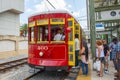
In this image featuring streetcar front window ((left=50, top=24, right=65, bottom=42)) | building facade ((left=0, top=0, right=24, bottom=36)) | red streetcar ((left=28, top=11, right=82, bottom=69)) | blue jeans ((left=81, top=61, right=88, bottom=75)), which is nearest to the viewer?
red streetcar ((left=28, top=11, right=82, bottom=69))

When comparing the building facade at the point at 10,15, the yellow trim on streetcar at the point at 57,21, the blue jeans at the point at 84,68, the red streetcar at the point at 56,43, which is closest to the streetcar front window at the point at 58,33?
the red streetcar at the point at 56,43

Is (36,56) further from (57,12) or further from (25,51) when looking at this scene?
(25,51)

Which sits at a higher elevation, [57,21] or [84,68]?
[57,21]

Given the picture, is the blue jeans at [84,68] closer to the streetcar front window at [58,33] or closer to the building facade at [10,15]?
the streetcar front window at [58,33]

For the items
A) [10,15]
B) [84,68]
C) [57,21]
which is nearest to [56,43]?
[57,21]

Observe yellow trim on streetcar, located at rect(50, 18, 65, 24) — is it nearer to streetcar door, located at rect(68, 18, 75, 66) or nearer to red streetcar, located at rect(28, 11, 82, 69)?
red streetcar, located at rect(28, 11, 82, 69)

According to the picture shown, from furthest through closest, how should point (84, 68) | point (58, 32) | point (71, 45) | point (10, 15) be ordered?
point (10, 15) → point (84, 68) → point (58, 32) → point (71, 45)

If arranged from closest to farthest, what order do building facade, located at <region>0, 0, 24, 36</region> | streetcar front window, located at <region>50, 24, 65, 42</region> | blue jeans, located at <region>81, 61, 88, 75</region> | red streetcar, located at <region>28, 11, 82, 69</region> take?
red streetcar, located at <region>28, 11, 82, 69</region>
streetcar front window, located at <region>50, 24, 65, 42</region>
blue jeans, located at <region>81, 61, 88, 75</region>
building facade, located at <region>0, 0, 24, 36</region>

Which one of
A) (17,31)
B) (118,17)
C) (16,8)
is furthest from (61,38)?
(17,31)

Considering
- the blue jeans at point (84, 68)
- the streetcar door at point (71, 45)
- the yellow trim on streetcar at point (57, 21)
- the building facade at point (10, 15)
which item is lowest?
the blue jeans at point (84, 68)

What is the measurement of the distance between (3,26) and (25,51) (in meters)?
4.67

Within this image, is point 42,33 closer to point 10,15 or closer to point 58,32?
point 58,32

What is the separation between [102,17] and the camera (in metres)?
12.1

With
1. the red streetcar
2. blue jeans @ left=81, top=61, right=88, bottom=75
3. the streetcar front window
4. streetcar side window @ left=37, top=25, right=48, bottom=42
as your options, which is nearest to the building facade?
streetcar side window @ left=37, top=25, right=48, bottom=42
